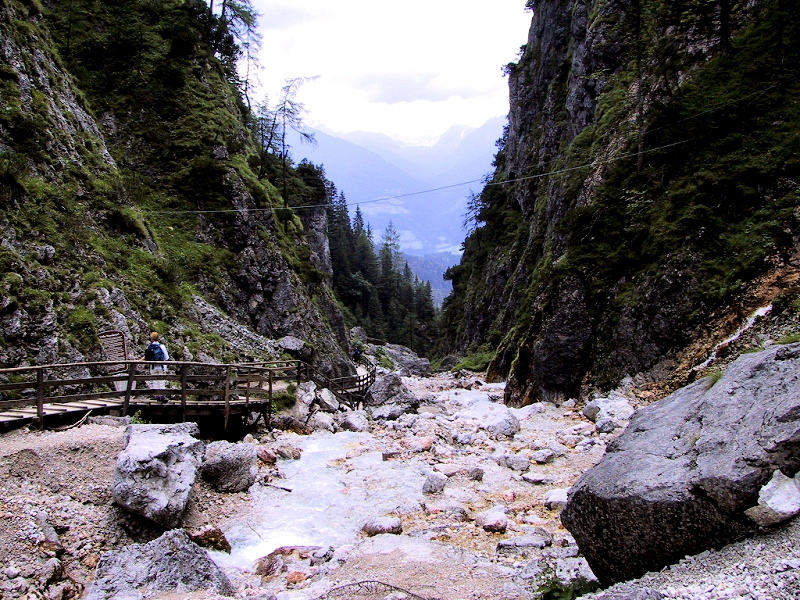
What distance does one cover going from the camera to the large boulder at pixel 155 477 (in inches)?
289

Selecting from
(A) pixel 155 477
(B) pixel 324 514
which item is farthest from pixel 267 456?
(A) pixel 155 477

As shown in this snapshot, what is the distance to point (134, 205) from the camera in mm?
24516

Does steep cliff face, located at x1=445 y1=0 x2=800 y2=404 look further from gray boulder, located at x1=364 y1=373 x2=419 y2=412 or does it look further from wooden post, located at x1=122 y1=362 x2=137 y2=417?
wooden post, located at x1=122 y1=362 x2=137 y2=417

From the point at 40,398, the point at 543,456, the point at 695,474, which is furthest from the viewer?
the point at 543,456

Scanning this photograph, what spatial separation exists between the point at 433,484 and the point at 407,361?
185ft

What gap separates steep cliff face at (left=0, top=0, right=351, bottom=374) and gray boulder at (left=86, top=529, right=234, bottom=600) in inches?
333

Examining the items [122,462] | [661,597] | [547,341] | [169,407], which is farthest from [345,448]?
[661,597]

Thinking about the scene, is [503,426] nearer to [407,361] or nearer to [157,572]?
[157,572]

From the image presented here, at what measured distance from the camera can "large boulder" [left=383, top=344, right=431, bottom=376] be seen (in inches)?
2274

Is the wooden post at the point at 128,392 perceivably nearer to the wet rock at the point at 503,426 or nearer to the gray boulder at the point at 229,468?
the gray boulder at the point at 229,468

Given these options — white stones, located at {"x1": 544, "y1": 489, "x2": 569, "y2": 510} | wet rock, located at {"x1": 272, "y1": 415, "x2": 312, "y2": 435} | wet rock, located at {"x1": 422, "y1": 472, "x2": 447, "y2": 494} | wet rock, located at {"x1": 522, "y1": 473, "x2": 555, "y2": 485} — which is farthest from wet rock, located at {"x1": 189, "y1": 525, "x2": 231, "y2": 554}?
wet rock, located at {"x1": 272, "y1": 415, "x2": 312, "y2": 435}

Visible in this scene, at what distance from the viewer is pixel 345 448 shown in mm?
13906

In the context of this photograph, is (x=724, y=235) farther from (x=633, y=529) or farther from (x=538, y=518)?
(x=633, y=529)

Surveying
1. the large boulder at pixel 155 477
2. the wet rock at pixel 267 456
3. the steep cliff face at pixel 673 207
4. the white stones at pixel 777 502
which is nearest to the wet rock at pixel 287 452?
the wet rock at pixel 267 456
